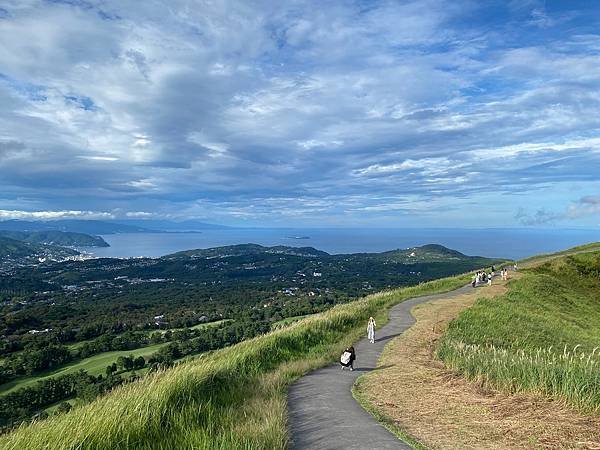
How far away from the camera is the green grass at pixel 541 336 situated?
8.44 meters

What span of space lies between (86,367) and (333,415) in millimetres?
54266

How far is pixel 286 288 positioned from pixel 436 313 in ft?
307

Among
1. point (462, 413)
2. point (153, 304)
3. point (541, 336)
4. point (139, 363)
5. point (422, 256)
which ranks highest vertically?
point (422, 256)

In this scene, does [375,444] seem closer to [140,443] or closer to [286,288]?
[140,443]

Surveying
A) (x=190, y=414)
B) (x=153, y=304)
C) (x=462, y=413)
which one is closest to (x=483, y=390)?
(x=462, y=413)

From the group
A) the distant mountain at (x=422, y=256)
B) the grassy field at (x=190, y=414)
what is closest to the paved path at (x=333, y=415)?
the grassy field at (x=190, y=414)

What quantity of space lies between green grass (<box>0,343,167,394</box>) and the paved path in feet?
148

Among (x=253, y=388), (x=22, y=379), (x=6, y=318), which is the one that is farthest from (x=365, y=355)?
(x=6, y=318)

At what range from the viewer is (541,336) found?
755 inches

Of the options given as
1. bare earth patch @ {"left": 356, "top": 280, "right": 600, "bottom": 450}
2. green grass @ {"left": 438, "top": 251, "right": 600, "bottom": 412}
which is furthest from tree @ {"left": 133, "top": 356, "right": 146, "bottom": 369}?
bare earth patch @ {"left": 356, "top": 280, "right": 600, "bottom": 450}

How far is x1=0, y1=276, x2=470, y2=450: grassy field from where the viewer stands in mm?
5602

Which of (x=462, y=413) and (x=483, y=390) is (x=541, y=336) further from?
(x=462, y=413)

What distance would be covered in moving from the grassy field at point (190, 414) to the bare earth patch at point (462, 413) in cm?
234

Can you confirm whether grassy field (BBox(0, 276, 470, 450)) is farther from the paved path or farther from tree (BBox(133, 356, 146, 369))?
tree (BBox(133, 356, 146, 369))
